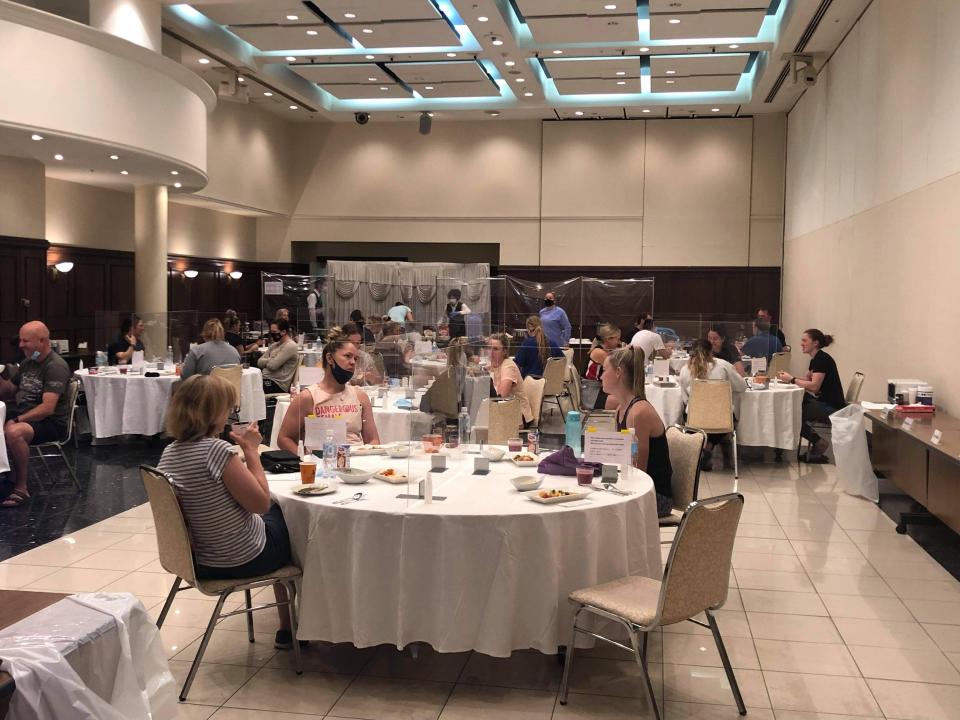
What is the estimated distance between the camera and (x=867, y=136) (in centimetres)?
952

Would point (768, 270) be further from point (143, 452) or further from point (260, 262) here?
point (143, 452)

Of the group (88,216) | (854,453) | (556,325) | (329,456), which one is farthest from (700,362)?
(88,216)

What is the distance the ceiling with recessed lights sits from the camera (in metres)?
10.2

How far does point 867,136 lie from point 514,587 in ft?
26.7

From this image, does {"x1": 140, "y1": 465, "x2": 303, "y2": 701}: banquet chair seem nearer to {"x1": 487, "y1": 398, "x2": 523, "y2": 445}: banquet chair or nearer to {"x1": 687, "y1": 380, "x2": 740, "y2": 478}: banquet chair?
{"x1": 487, "y1": 398, "x2": 523, "y2": 445}: banquet chair

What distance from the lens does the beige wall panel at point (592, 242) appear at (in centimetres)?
1599

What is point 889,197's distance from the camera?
28.2ft

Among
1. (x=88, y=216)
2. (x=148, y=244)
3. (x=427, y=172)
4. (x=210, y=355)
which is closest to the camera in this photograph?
(x=210, y=355)

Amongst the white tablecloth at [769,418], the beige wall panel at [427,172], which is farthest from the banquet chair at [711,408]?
the beige wall panel at [427,172]

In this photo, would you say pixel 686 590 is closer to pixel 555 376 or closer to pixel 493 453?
pixel 493 453

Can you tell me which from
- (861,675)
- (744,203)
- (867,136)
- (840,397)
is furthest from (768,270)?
(861,675)

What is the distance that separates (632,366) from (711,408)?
3602 mm

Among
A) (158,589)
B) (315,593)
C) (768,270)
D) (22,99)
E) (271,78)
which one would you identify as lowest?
(158,589)

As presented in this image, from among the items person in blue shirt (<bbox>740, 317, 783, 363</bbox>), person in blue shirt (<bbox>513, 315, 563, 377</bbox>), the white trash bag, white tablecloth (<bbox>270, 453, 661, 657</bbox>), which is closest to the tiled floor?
white tablecloth (<bbox>270, 453, 661, 657</bbox>)
